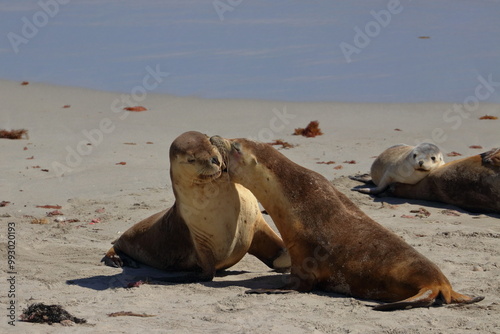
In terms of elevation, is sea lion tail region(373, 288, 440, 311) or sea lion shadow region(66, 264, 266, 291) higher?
sea lion tail region(373, 288, 440, 311)

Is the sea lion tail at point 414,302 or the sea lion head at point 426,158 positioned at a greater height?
the sea lion head at point 426,158

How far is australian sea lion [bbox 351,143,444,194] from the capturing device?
1080 cm

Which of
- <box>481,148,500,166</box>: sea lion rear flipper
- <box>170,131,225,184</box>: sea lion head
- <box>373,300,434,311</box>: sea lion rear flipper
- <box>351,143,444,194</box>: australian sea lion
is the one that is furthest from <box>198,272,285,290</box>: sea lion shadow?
<box>481,148,500,166</box>: sea lion rear flipper

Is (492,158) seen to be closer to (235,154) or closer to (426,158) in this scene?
(426,158)

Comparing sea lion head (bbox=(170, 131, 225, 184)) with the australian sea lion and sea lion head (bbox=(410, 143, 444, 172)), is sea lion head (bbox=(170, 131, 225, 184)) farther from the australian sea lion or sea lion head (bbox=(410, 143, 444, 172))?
sea lion head (bbox=(410, 143, 444, 172))

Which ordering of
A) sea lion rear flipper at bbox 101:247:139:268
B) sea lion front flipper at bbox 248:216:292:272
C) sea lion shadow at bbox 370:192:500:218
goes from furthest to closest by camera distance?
sea lion shadow at bbox 370:192:500:218 < sea lion rear flipper at bbox 101:247:139:268 < sea lion front flipper at bbox 248:216:292:272

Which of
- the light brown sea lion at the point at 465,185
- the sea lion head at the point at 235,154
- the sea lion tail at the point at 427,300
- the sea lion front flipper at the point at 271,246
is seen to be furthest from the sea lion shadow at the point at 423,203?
the sea lion tail at the point at 427,300

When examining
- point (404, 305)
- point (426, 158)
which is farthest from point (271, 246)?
point (426, 158)

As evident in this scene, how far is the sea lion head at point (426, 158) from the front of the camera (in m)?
10.8

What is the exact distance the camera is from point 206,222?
6.86m

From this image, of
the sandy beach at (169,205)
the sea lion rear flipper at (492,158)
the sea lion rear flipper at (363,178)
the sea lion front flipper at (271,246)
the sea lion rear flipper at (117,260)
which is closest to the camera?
the sandy beach at (169,205)

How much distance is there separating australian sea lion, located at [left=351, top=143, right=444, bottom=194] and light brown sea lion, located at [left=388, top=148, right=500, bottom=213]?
0.29ft

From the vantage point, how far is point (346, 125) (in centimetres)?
1480

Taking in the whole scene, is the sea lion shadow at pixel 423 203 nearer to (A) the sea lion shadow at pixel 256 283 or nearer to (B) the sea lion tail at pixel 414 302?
(A) the sea lion shadow at pixel 256 283
